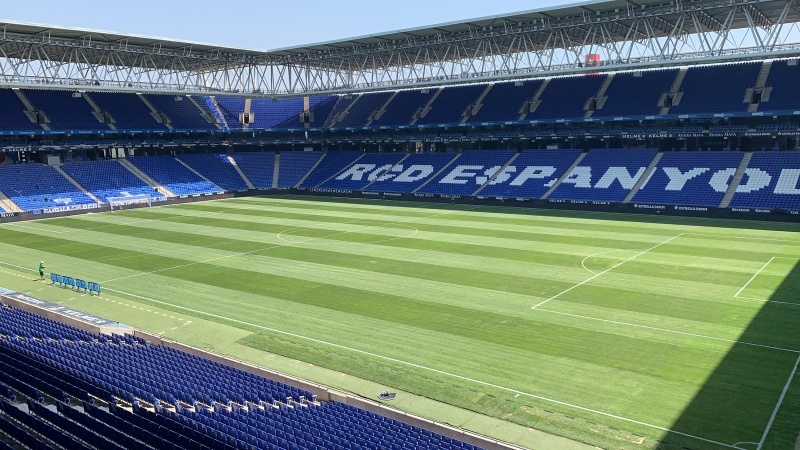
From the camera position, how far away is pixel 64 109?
68.2 metres

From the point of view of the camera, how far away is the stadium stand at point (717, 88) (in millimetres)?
54438

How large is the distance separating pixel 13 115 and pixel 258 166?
28.9 meters

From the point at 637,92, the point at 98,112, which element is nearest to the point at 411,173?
the point at 637,92

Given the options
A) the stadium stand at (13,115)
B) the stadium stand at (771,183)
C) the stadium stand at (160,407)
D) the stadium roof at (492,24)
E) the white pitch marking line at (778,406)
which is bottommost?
the white pitch marking line at (778,406)

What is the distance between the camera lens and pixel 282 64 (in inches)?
2800

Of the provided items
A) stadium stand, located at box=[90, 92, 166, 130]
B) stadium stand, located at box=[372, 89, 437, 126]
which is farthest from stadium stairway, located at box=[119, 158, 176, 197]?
stadium stand, located at box=[372, 89, 437, 126]

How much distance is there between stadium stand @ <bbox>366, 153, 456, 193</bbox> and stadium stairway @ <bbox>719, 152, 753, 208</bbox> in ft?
101

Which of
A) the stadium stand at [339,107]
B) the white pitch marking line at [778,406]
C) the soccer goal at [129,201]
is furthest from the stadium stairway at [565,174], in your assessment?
the soccer goal at [129,201]

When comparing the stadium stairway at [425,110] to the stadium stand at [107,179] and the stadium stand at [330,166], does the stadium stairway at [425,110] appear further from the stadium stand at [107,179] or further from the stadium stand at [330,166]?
the stadium stand at [107,179]

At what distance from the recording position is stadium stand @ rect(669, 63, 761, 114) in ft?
179

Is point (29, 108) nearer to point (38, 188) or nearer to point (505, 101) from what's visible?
point (38, 188)

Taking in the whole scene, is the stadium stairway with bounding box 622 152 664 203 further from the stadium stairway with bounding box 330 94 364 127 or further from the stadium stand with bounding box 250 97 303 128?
the stadium stand with bounding box 250 97 303 128

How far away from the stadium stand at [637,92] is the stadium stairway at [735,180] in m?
9.28

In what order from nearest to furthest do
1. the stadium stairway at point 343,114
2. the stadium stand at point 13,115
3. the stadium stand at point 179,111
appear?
the stadium stand at point 13,115 → the stadium stand at point 179,111 → the stadium stairway at point 343,114
